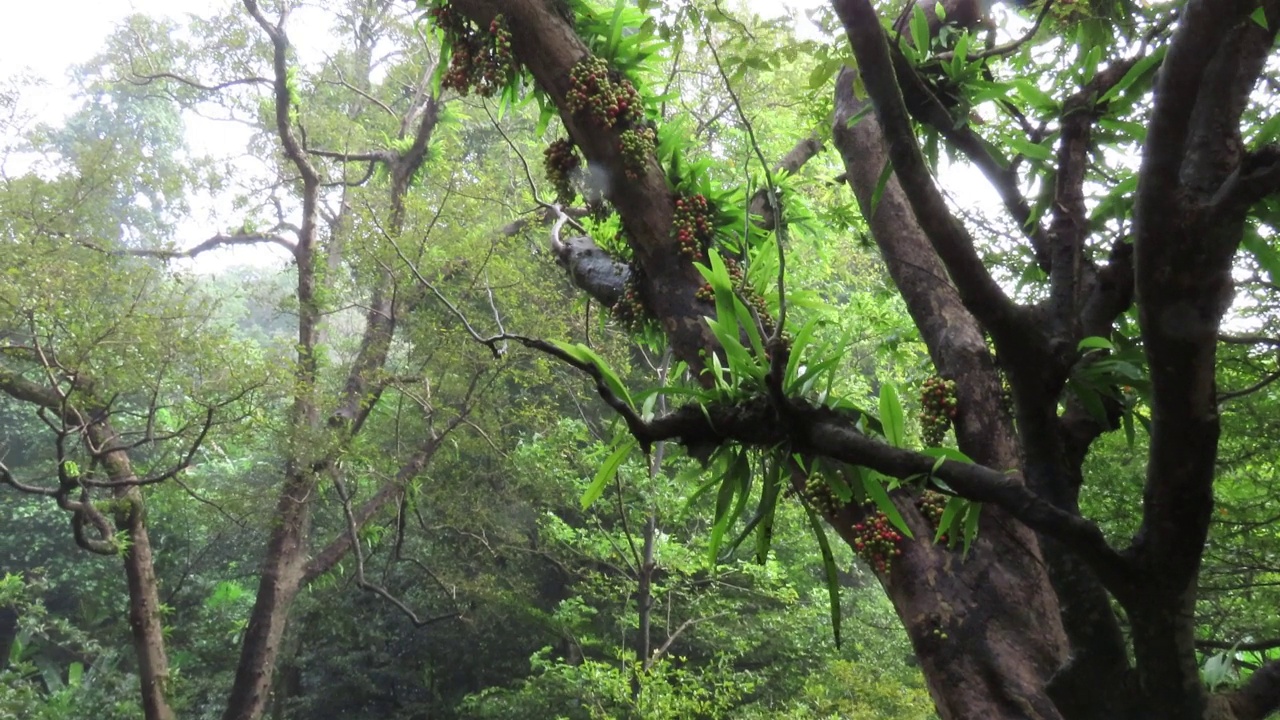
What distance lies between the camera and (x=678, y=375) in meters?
1.70

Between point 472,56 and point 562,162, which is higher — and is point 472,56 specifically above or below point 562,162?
above

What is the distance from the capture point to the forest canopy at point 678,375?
0.94 metres

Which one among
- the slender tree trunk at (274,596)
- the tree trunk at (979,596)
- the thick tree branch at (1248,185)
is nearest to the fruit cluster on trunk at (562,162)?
the tree trunk at (979,596)

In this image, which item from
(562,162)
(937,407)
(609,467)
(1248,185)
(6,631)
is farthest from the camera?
(6,631)

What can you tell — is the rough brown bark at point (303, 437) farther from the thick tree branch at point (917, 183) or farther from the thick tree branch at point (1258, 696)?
the thick tree branch at point (1258, 696)

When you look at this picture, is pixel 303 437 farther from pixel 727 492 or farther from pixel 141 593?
pixel 727 492

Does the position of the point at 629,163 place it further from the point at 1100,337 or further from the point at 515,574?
the point at 515,574

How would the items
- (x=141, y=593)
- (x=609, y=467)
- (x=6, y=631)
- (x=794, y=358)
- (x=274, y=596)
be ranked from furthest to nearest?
(x=6, y=631)
(x=274, y=596)
(x=141, y=593)
(x=609, y=467)
(x=794, y=358)

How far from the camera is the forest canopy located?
3.07 feet

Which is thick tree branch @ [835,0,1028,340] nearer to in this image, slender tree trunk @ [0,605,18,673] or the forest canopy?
the forest canopy

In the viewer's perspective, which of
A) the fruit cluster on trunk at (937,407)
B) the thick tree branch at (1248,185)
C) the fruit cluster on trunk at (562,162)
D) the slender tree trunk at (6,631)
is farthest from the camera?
the slender tree trunk at (6,631)

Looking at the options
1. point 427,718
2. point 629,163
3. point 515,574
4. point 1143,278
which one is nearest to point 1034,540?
point 1143,278

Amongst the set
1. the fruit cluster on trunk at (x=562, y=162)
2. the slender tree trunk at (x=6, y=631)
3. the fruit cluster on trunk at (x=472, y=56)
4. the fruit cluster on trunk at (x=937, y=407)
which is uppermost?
the fruit cluster on trunk at (x=472, y=56)

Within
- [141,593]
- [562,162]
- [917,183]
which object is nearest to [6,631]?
[141,593]
